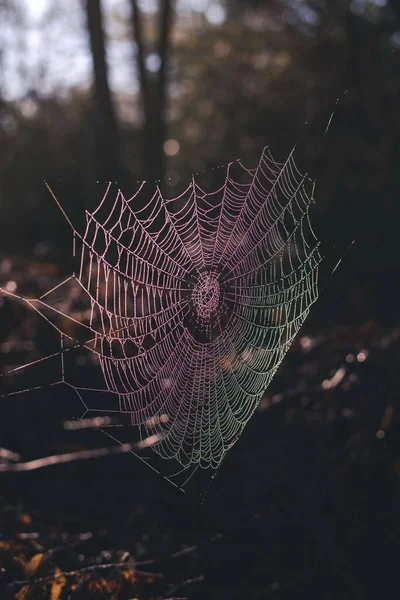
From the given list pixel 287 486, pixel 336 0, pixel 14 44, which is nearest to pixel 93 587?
pixel 287 486

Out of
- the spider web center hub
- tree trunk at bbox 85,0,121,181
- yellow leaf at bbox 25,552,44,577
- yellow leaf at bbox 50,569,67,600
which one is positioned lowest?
yellow leaf at bbox 50,569,67,600

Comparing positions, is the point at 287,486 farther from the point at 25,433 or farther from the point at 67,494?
the point at 25,433

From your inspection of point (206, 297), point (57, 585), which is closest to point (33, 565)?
point (57, 585)

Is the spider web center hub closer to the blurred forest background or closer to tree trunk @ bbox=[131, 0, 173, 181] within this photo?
the blurred forest background

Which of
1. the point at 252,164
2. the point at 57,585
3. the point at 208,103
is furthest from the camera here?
the point at 208,103

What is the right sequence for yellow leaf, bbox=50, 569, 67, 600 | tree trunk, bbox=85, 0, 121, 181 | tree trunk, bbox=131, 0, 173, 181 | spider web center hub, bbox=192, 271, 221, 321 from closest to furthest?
yellow leaf, bbox=50, 569, 67, 600
spider web center hub, bbox=192, 271, 221, 321
tree trunk, bbox=85, 0, 121, 181
tree trunk, bbox=131, 0, 173, 181

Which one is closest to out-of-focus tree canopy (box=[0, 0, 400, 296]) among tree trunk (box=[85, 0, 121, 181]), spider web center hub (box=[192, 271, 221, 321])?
tree trunk (box=[85, 0, 121, 181])

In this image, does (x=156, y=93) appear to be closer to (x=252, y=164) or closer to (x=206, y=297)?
(x=252, y=164)
